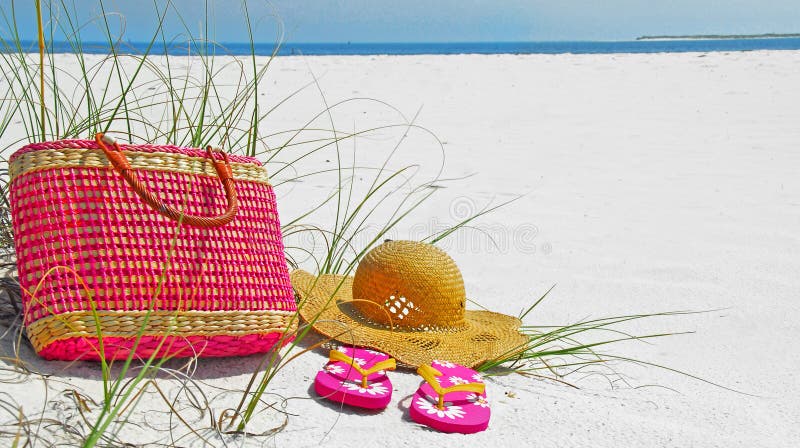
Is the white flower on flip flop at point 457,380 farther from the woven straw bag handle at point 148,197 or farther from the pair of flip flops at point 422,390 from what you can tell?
the woven straw bag handle at point 148,197

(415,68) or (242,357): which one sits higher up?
(415,68)

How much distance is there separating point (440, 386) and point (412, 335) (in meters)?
0.36

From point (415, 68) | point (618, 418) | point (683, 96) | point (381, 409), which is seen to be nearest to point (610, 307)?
point (618, 418)

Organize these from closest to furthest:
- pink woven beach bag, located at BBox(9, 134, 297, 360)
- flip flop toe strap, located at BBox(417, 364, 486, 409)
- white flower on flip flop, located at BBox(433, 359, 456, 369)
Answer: pink woven beach bag, located at BBox(9, 134, 297, 360), flip flop toe strap, located at BBox(417, 364, 486, 409), white flower on flip flop, located at BBox(433, 359, 456, 369)

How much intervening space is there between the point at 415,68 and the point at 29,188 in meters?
9.95

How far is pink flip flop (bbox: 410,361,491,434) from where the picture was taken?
1.39 m

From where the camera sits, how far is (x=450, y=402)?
58.2 inches

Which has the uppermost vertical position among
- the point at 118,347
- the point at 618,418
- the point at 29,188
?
the point at 29,188

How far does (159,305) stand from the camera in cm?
137

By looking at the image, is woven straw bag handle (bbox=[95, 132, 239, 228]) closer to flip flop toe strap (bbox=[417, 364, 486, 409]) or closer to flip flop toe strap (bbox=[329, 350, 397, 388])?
flip flop toe strap (bbox=[329, 350, 397, 388])

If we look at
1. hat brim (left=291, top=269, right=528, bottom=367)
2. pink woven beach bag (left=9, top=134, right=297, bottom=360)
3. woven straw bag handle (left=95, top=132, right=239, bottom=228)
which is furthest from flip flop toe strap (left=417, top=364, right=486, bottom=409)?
woven straw bag handle (left=95, top=132, right=239, bottom=228)

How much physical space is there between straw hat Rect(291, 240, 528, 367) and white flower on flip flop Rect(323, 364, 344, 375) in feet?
0.61

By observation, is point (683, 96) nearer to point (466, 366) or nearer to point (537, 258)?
point (537, 258)

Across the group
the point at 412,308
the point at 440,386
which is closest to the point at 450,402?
the point at 440,386
